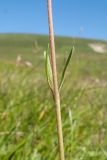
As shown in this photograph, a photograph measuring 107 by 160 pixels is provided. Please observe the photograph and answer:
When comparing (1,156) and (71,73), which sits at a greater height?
(1,156)

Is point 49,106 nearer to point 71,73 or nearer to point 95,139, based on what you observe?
point 95,139

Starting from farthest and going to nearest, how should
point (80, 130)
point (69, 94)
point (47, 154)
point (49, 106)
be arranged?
point (69, 94) → point (49, 106) → point (80, 130) → point (47, 154)

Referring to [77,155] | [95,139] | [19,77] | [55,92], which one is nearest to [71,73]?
[19,77]

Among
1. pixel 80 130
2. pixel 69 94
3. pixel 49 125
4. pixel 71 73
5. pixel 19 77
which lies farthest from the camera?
pixel 71 73

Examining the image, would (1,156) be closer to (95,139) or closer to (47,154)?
(47,154)

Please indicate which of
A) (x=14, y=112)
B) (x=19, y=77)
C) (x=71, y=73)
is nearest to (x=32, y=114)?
(x=14, y=112)

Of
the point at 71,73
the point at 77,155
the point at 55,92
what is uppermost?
the point at 55,92

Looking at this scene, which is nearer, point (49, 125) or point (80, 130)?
point (49, 125)

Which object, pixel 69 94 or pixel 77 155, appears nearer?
pixel 77 155

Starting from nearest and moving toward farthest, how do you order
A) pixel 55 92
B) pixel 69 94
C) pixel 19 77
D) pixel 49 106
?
pixel 55 92 → pixel 49 106 → pixel 69 94 → pixel 19 77
